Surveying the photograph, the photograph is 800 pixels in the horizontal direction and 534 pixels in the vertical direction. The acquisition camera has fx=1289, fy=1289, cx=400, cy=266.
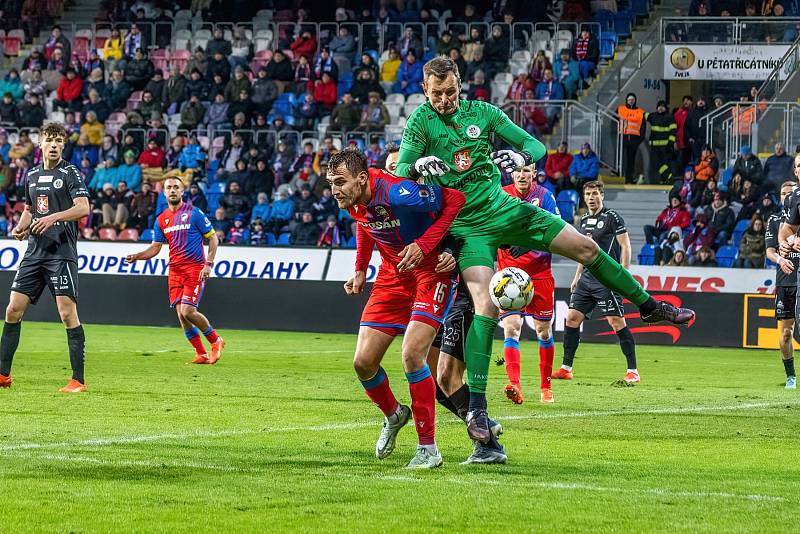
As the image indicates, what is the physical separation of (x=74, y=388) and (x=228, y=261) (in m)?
11.3

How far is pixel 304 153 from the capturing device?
26.0m

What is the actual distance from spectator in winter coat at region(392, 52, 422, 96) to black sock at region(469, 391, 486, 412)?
21.1 m

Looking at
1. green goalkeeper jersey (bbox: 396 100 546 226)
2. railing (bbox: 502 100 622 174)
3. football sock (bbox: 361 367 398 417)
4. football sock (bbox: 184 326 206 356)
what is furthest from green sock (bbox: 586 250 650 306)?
railing (bbox: 502 100 622 174)

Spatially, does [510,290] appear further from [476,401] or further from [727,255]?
[727,255]

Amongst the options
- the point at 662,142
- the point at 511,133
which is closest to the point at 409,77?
the point at 662,142

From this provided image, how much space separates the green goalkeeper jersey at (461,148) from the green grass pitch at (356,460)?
1603 millimetres

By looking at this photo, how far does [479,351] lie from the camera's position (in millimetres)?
7312

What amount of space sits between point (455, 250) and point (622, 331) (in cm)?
675

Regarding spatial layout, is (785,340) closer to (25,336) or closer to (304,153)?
(25,336)

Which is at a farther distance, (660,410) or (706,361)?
(706,361)

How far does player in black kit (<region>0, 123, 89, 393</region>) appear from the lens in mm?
11062

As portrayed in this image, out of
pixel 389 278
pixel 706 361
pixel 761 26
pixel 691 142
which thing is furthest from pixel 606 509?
pixel 761 26

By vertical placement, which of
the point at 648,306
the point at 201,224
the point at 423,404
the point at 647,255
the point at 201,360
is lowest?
the point at 201,360

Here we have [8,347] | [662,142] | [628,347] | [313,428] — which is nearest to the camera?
[313,428]
